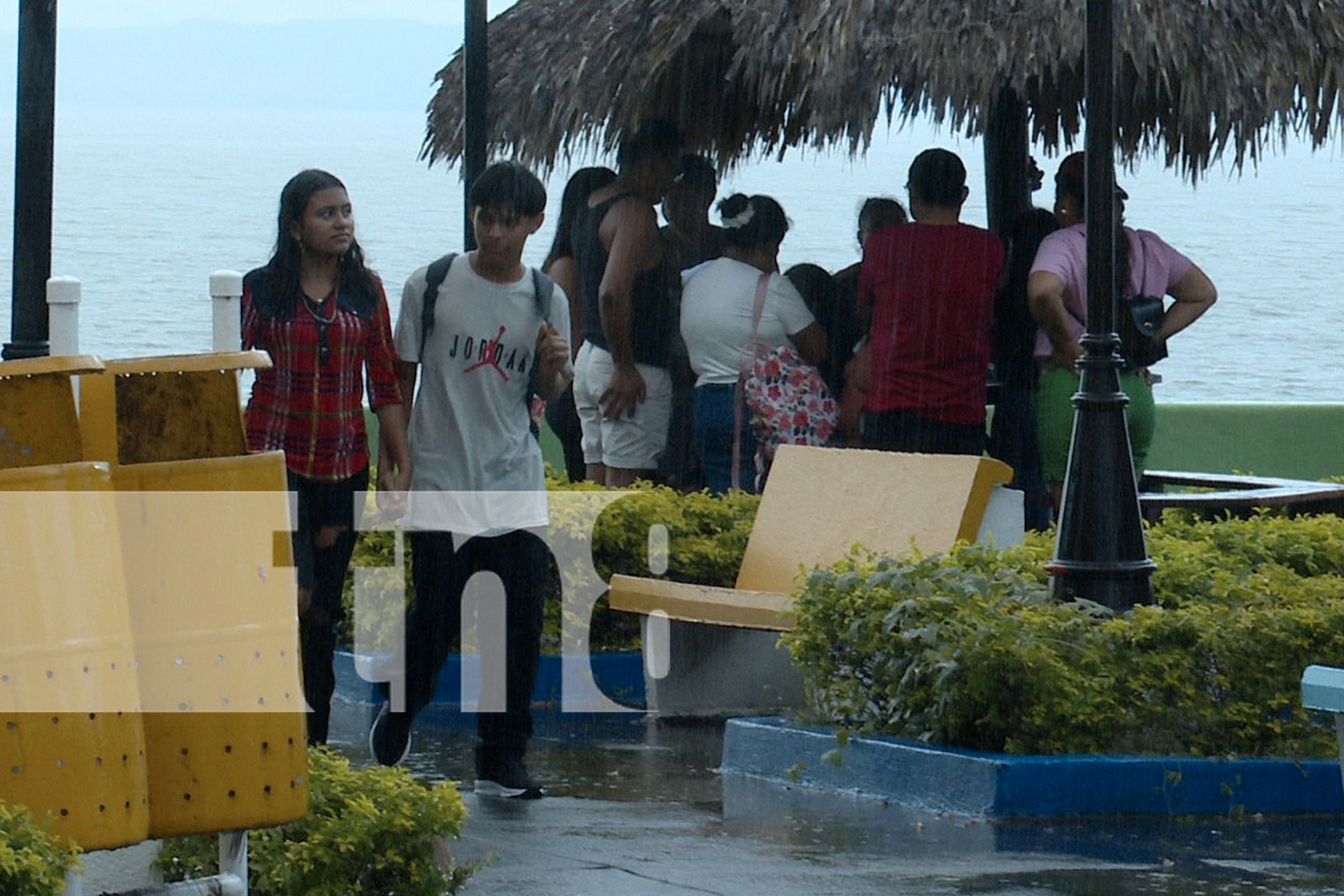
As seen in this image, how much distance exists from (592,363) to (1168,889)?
5435 mm

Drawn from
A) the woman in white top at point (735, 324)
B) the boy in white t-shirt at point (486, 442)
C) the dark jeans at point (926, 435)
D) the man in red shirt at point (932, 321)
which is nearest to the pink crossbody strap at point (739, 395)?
the woman in white top at point (735, 324)

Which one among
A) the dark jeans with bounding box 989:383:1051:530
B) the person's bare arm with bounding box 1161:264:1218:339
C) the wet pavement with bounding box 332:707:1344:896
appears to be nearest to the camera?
the wet pavement with bounding box 332:707:1344:896

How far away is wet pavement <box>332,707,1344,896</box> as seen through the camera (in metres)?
6.01

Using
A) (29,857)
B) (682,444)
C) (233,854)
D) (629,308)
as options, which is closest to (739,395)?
(629,308)

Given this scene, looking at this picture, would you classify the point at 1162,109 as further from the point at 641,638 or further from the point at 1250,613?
the point at 1250,613

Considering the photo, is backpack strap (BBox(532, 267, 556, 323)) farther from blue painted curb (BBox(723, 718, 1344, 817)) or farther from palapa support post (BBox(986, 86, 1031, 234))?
palapa support post (BBox(986, 86, 1031, 234))

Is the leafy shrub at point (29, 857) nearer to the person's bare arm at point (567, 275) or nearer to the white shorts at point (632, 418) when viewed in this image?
the white shorts at point (632, 418)

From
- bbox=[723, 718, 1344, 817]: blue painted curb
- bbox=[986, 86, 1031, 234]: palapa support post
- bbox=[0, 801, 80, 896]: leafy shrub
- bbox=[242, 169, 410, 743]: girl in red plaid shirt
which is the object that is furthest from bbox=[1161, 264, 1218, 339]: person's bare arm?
bbox=[0, 801, 80, 896]: leafy shrub

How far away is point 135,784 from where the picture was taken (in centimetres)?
445

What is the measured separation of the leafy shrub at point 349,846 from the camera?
5.04 meters

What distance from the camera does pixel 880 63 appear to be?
11250 millimetres

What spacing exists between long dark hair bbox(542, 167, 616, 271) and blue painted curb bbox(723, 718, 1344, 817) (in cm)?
407

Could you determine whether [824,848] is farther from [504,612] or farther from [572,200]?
[572,200]

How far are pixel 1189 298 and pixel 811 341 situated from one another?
1593mm
